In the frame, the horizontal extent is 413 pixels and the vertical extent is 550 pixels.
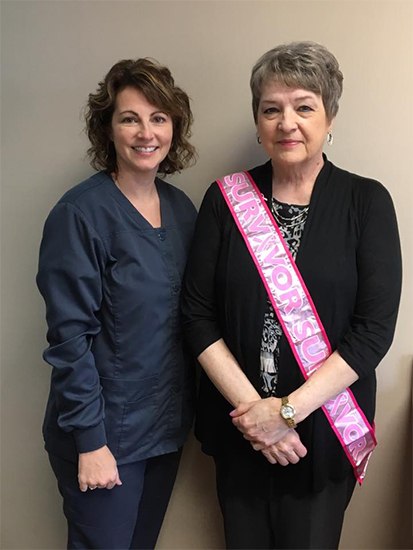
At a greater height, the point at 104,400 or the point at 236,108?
the point at 236,108

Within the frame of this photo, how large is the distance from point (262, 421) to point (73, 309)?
0.46 meters

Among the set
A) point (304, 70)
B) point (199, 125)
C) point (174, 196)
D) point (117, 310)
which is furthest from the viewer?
point (199, 125)

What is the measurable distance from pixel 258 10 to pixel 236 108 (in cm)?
26

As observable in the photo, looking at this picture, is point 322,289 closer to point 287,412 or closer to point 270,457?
point 287,412

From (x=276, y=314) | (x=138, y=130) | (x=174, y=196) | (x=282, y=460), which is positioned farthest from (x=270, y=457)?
(x=138, y=130)

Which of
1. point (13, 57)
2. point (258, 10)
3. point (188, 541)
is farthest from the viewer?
point (188, 541)

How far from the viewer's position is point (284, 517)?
1184 millimetres

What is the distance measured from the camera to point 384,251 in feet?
A: 3.50

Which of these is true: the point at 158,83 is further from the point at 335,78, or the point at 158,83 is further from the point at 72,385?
the point at 72,385

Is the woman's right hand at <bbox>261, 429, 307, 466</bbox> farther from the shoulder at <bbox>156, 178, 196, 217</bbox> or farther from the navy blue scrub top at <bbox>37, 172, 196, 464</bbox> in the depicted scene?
the shoulder at <bbox>156, 178, 196, 217</bbox>

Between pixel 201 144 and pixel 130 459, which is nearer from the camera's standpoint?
pixel 130 459

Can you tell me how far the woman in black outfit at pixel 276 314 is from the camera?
107 cm

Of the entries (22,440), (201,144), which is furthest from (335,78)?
(22,440)

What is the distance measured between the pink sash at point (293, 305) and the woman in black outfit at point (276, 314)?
15 mm
